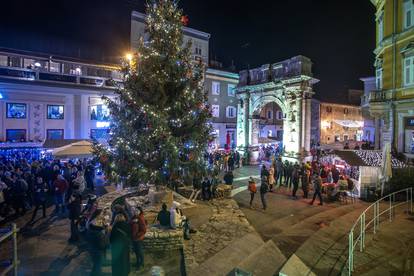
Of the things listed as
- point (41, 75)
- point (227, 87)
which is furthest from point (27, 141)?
point (227, 87)

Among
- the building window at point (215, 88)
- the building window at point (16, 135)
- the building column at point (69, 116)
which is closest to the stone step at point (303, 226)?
the building column at point (69, 116)

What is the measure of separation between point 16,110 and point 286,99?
26.1 meters

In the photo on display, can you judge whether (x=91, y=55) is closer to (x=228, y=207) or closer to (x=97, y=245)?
(x=228, y=207)

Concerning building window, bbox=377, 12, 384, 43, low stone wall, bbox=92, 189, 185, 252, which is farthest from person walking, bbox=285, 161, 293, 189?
building window, bbox=377, 12, 384, 43

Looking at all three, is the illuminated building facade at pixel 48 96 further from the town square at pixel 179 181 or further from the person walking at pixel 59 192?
the person walking at pixel 59 192

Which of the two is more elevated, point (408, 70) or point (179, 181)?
point (408, 70)

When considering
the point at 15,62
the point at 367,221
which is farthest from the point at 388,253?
the point at 15,62

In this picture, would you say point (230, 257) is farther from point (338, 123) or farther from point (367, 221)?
point (338, 123)

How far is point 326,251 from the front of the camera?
8.38m

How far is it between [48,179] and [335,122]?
47.8m

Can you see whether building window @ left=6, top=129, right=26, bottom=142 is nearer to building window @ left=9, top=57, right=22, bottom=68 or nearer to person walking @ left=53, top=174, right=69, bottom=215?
building window @ left=9, top=57, right=22, bottom=68

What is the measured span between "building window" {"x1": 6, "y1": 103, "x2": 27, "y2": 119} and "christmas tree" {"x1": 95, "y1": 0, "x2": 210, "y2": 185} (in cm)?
1993

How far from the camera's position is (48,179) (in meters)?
15.1

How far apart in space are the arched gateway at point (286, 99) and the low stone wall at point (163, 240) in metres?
19.3
